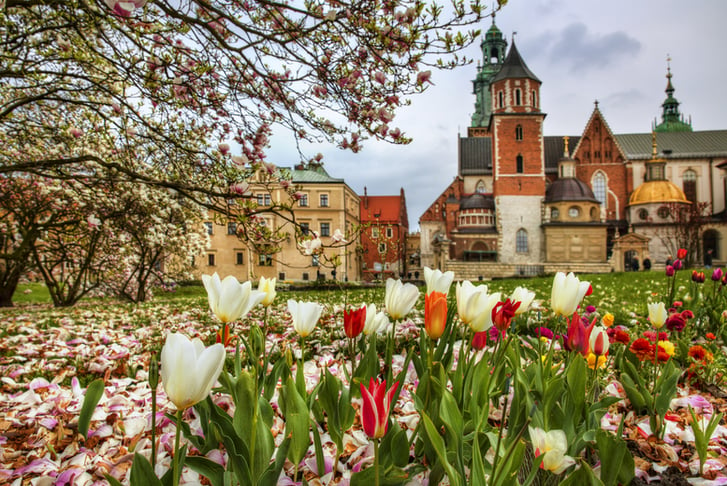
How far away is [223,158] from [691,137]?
66.2m

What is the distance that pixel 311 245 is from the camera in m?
3.71

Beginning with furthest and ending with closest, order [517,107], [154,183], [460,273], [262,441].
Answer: [517,107] < [460,273] < [154,183] < [262,441]

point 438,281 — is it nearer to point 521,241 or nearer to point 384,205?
point 521,241

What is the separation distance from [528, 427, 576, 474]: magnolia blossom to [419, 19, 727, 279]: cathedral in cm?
3767

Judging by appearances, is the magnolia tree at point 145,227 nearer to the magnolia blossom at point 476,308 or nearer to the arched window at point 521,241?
the magnolia blossom at point 476,308

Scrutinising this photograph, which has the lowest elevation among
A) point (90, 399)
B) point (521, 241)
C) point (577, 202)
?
point (90, 399)

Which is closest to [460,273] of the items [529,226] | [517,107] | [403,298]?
[529,226]

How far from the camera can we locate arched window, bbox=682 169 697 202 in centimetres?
5094

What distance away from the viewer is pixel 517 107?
46.5 meters

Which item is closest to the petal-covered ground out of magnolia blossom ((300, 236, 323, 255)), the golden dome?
magnolia blossom ((300, 236, 323, 255))

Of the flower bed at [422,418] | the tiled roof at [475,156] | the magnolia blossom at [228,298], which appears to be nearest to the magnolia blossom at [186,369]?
the flower bed at [422,418]

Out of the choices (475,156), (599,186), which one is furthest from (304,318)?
Answer: (475,156)

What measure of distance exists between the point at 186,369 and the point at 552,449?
3.00 ft

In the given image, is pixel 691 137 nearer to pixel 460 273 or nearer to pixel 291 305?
pixel 460 273
